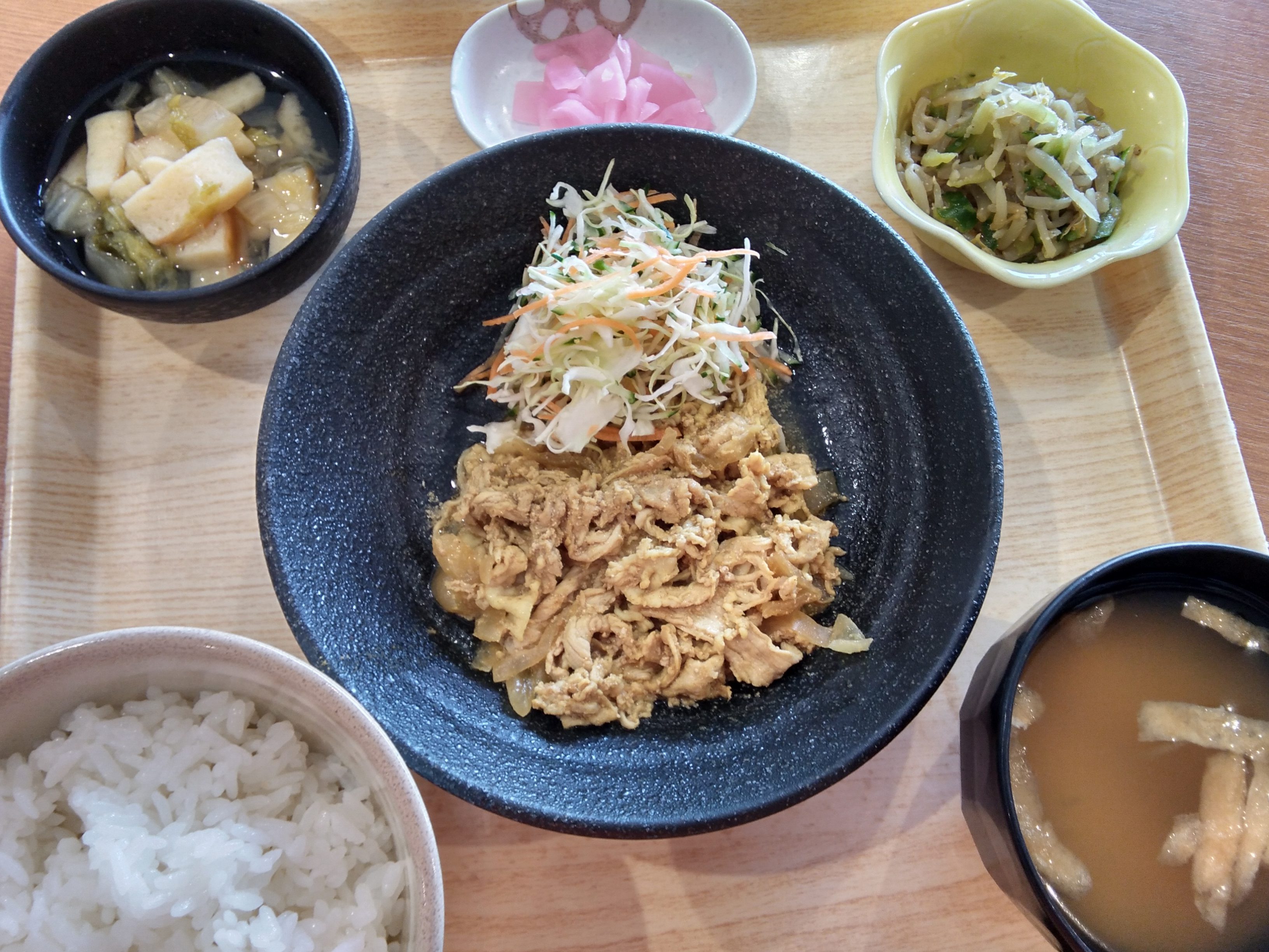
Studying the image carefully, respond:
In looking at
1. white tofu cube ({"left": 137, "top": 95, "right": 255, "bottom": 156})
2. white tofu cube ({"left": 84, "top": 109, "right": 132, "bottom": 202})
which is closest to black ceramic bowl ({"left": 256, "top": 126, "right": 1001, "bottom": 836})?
white tofu cube ({"left": 137, "top": 95, "right": 255, "bottom": 156})

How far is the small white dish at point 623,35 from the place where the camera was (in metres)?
1.99

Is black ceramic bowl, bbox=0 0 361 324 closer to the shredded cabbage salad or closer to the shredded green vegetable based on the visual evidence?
the shredded cabbage salad

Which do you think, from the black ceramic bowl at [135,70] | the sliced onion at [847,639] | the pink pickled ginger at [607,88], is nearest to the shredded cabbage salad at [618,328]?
the pink pickled ginger at [607,88]

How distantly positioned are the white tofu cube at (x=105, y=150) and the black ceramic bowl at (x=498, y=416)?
1.92 ft

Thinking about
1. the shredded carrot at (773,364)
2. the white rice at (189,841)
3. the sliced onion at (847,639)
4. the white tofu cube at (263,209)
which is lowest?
the sliced onion at (847,639)

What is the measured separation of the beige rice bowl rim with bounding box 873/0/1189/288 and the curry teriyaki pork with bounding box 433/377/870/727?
2.06 feet

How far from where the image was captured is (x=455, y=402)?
1.88m

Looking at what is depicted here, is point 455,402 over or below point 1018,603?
over

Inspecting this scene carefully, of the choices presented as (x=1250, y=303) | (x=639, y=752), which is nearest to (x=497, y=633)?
(x=639, y=752)

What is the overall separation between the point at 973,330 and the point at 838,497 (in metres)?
0.54

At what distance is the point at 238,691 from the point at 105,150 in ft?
4.19

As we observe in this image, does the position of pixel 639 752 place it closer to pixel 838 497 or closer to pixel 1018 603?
pixel 838 497

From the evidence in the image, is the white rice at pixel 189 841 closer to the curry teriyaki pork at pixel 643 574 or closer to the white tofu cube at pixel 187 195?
the curry teriyaki pork at pixel 643 574

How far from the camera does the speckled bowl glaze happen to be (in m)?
1.10
